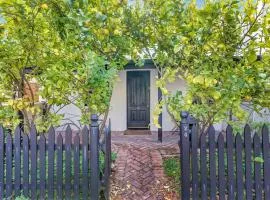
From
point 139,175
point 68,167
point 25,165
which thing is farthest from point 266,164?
point 25,165

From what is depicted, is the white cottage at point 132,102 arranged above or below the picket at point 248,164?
above

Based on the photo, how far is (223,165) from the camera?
4188mm

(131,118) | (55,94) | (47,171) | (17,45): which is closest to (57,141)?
(47,171)

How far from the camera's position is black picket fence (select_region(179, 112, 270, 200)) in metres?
4.16

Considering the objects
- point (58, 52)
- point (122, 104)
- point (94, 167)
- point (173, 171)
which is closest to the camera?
point (94, 167)

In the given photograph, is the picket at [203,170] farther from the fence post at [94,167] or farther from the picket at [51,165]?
the picket at [51,165]

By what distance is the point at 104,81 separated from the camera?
4746mm

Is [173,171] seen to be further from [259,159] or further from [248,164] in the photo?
[259,159]

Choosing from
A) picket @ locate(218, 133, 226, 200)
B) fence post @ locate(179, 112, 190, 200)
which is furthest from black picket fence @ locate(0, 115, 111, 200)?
picket @ locate(218, 133, 226, 200)

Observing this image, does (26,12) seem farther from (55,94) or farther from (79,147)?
(79,147)

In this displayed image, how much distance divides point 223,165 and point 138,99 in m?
8.51

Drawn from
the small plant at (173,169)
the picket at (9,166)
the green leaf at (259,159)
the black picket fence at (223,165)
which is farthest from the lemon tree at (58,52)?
the green leaf at (259,159)

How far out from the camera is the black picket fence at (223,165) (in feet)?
13.6

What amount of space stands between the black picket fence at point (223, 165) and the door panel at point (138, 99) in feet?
27.0
